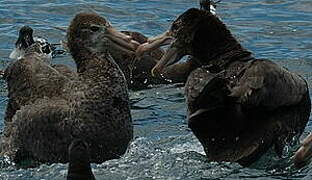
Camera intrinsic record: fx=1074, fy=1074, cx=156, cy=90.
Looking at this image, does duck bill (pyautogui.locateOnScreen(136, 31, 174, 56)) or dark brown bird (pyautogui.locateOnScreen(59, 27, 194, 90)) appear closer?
duck bill (pyautogui.locateOnScreen(136, 31, 174, 56))

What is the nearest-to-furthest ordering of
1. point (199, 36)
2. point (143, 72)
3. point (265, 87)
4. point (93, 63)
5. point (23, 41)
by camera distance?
point (265, 87)
point (93, 63)
point (199, 36)
point (143, 72)
point (23, 41)

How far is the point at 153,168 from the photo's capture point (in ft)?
33.1

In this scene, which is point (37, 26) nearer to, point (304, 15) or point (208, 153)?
point (304, 15)

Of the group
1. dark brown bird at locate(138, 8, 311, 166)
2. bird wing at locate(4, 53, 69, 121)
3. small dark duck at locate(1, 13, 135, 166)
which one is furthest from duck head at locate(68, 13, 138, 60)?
dark brown bird at locate(138, 8, 311, 166)

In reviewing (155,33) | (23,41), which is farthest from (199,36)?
(155,33)

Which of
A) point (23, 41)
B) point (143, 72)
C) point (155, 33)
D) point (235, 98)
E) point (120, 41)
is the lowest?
point (155, 33)

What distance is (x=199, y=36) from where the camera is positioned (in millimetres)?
10398

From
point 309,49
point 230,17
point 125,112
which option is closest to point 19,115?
point 125,112

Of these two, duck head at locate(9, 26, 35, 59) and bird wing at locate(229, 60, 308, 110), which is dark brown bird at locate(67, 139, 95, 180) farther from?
duck head at locate(9, 26, 35, 59)

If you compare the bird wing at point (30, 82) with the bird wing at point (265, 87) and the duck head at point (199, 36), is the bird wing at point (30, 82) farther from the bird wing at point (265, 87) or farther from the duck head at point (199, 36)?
the bird wing at point (265, 87)

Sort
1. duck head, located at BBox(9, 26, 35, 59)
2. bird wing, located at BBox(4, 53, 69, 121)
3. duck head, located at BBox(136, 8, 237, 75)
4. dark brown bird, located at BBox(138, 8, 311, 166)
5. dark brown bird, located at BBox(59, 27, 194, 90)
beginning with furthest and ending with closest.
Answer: duck head, located at BBox(9, 26, 35, 59), dark brown bird, located at BBox(59, 27, 194, 90), bird wing, located at BBox(4, 53, 69, 121), duck head, located at BBox(136, 8, 237, 75), dark brown bird, located at BBox(138, 8, 311, 166)

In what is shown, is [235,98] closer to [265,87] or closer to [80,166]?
[265,87]

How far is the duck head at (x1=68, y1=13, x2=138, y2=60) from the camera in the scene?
10266 mm

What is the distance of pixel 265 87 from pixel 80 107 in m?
1.81
